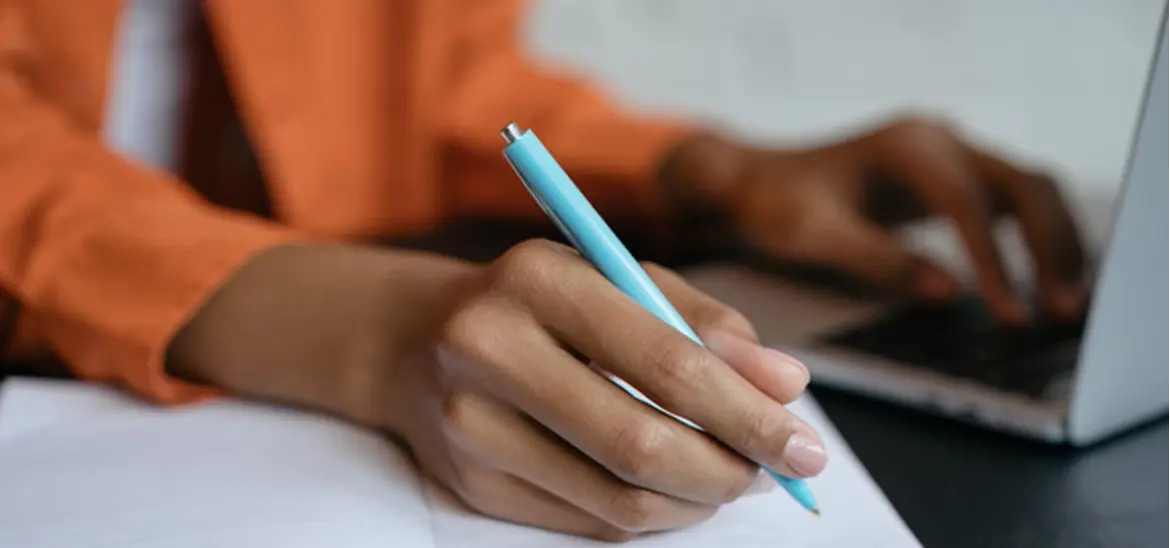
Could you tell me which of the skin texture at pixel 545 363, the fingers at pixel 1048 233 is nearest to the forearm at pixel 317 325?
the skin texture at pixel 545 363

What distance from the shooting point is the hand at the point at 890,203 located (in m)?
0.40

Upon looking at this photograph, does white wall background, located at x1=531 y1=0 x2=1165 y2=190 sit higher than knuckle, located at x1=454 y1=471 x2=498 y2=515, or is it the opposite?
knuckle, located at x1=454 y1=471 x2=498 y2=515

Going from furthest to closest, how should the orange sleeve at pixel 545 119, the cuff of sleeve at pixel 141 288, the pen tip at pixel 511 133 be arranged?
the orange sleeve at pixel 545 119
the cuff of sleeve at pixel 141 288
the pen tip at pixel 511 133

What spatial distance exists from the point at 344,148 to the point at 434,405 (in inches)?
14.6

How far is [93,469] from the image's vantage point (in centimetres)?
30

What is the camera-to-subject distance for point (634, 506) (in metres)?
0.25

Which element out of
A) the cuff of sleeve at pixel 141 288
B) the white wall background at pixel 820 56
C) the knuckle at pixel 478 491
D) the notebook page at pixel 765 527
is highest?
the cuff of sleeve at pixel 141 288

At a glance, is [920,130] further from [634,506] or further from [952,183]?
[634,506]

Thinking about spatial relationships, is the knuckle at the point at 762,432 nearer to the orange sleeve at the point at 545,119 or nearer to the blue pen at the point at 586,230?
the blue pen at the point at 586,230

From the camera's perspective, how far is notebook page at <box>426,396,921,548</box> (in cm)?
27

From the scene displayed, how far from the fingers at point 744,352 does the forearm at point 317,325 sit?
0.09 m

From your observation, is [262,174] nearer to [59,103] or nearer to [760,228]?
[59,103]

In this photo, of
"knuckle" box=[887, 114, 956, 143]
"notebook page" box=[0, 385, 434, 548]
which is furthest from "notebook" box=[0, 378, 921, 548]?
"knuckle" box=[887, 114, 956, 143]

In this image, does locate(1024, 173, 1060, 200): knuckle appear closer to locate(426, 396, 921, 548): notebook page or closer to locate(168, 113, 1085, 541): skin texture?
locate(168, 113, 1085, 541): skin texture
